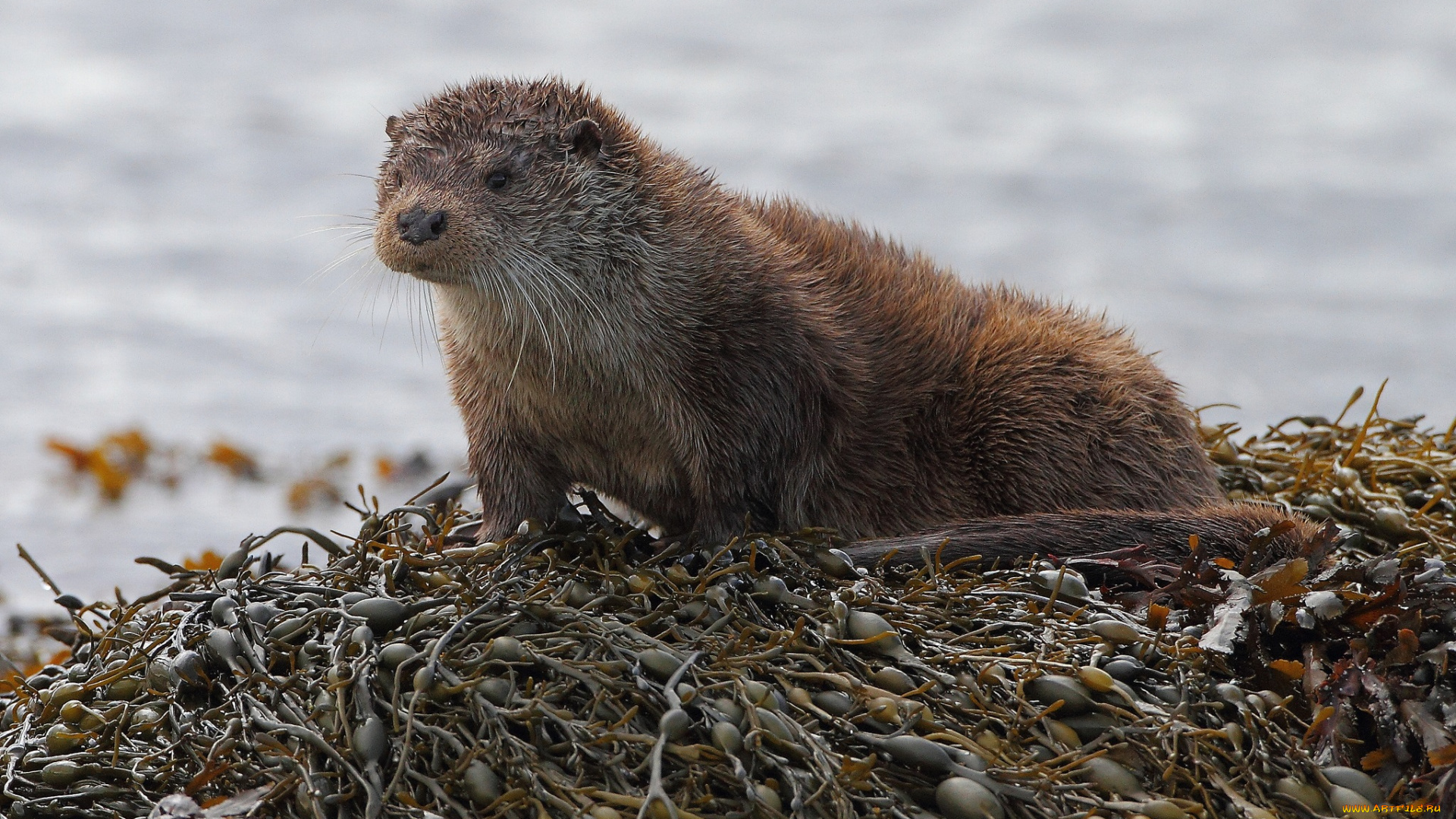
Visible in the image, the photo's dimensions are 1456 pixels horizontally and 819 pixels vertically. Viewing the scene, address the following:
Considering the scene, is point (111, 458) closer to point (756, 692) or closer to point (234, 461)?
point (234, 461)

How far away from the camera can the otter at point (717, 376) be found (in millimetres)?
3398

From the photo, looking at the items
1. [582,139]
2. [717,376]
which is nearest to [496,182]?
[582,139]

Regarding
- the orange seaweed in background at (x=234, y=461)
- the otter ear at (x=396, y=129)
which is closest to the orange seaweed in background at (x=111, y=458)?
the orange seaweed in background at (x=234, y=461)

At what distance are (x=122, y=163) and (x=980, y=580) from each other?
9389mm

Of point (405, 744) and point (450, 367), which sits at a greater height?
point (450, 367)

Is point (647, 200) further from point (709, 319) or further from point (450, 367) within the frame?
point (450, 367)

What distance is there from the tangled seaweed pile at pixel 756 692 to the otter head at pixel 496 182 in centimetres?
72

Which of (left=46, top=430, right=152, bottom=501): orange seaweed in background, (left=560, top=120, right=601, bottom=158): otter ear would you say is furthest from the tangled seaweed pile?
(left=46, top=430, right=152, bottom=501): orange seaweed in background

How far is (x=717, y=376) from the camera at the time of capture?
11.5 feet

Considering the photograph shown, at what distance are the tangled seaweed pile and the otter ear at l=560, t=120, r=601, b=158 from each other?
1.05 metres

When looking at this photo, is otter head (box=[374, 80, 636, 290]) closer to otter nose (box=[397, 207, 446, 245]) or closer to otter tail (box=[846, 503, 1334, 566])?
otter nose (box=[397, 207, 446, 245])

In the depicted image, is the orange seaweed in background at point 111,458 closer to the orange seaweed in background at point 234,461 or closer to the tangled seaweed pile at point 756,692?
the orange seaweed in background at point 234,461

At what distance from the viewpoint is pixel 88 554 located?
224 inches

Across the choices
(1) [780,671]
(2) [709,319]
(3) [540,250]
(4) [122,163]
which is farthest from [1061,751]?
(4) [122,163]
